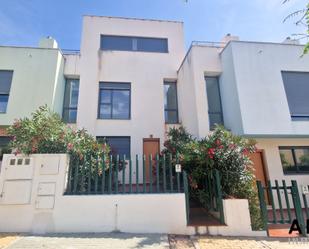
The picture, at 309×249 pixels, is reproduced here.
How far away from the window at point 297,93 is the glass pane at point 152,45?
290 inches

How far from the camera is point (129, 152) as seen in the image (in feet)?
36.9

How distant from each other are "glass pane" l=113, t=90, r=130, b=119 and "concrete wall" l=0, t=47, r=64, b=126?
10.2 ft

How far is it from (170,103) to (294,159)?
7.42 m

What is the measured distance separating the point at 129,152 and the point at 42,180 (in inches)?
229

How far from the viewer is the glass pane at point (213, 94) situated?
35.5 ft

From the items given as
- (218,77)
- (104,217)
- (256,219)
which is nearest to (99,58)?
(218,77)

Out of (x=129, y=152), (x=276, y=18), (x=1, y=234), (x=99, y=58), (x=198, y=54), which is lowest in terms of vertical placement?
(x=1, y=234)

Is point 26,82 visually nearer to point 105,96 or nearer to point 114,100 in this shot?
point 105,96

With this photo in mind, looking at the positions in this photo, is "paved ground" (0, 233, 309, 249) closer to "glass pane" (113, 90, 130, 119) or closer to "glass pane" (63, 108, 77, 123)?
"glass pane" (63, 108, 77, 123)

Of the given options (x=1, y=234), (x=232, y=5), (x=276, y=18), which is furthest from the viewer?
(x=232, y=5)

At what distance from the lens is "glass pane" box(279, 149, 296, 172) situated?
399 inches

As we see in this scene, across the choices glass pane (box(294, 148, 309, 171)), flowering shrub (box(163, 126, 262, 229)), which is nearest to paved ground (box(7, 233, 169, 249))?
flowering shrub (box(163, 126, 262, 229))

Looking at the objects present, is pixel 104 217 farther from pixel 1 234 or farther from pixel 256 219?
pixel 256 219

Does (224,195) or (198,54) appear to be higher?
(198,54)
